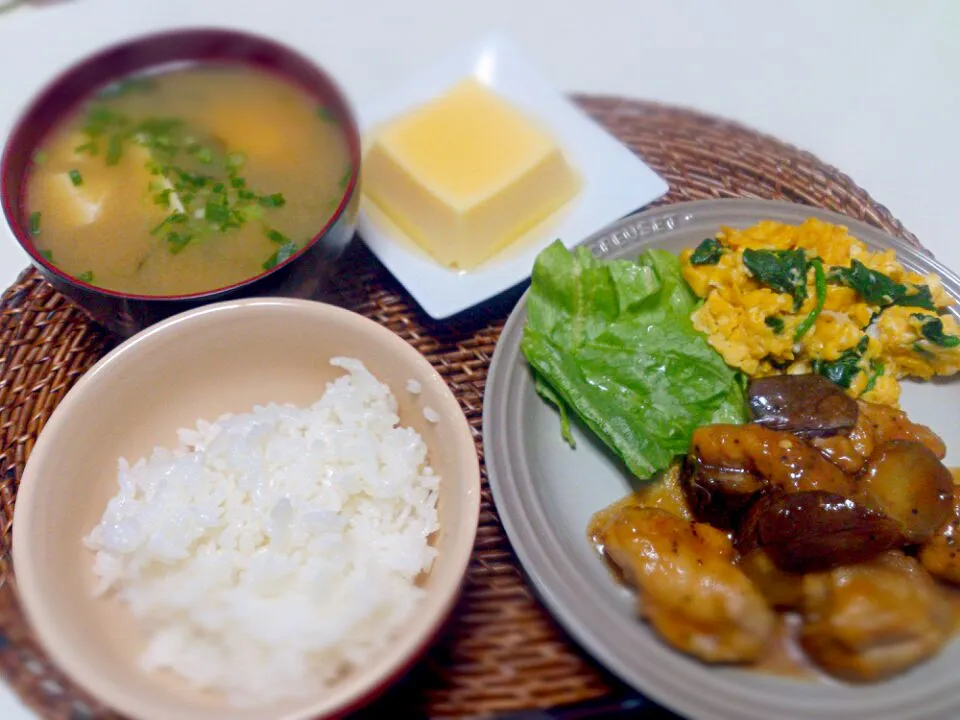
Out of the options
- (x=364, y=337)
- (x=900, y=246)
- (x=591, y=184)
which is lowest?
(x=364, y=337)

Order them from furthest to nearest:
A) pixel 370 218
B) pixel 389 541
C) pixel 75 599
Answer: pixel 370 218 → pixel 389 541 → pixel 75 599

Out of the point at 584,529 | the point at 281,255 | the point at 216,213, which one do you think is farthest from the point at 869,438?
the point at 216,213

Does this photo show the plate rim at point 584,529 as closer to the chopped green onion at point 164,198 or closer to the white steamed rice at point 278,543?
the white steamed rice at point 278,543

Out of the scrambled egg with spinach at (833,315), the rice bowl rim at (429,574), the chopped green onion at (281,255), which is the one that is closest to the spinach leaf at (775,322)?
the scrambled egg with spinach at (833,315)

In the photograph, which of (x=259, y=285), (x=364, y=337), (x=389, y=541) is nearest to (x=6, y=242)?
(x=259, y=285)

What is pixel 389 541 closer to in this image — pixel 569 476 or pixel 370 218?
pixel 569 476

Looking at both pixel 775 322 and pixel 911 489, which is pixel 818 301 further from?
pixel 911 489

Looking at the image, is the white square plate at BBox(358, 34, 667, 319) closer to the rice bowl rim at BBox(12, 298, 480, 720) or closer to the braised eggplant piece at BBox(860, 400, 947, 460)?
the rice bowl rim at BBox(12, 298, 480, 720)

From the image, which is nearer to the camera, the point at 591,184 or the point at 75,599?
the point at 75,599
